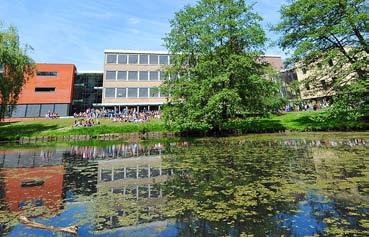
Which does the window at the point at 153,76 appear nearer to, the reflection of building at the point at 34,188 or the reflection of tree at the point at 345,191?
the reflection of building at the point at 34,188

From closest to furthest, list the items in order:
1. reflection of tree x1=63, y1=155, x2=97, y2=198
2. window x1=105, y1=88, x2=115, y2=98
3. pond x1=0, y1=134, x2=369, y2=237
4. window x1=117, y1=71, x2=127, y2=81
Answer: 1. pond x1=0, y1=134, x2=369, y2=237
2. reflection of tree x1=63, y1=155, x2=97, y2=198
3. window x1=105, y1=88, x2=115, y2=98
4. window x1=117, y1=71, x2=127, y2=81

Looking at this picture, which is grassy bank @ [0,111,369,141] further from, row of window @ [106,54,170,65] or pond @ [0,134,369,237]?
row of window @ [106,54,170,65]

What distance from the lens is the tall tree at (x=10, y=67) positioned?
40.2m

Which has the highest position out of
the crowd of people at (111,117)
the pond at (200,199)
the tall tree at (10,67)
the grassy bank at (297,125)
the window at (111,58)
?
the window at (111,58)

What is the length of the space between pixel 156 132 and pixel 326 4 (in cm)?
2416

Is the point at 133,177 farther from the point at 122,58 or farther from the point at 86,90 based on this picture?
the point at 86,90

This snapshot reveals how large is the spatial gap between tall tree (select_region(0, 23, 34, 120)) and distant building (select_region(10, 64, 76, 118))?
24472mm

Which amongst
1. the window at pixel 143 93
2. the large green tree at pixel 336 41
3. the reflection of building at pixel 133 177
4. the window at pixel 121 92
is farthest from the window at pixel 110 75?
the reflection of building at pixel 133 177

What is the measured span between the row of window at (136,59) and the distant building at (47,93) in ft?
32.1

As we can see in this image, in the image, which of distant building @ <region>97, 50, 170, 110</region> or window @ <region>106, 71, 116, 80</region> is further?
window @ <region>106, 71, 116, 80</region>

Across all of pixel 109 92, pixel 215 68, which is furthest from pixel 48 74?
pixel 215 68

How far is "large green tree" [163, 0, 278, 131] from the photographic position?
34406 mm

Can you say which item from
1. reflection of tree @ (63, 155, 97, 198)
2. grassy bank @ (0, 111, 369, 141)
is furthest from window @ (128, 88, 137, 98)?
reflection of tree @ (63, 155, 97, 198)

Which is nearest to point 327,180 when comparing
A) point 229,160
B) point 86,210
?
point 229,160
